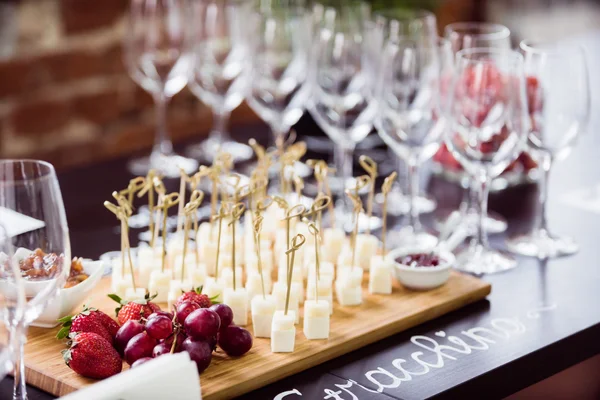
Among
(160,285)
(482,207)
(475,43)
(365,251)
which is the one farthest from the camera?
(475,43)

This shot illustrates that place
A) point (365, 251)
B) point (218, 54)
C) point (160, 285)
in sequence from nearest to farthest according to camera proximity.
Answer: point (160, 285) < point (365, 251) < point (218, 54)

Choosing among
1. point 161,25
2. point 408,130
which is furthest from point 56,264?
point 161,25

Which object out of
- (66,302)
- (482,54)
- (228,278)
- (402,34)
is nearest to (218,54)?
(402,34)

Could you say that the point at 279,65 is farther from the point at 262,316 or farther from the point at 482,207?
the point at 262,316

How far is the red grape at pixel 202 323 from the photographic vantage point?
111 centimetres

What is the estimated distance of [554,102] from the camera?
5.08 feet

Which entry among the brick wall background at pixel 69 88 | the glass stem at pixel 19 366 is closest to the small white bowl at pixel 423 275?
the glass stem at pixel 19 366

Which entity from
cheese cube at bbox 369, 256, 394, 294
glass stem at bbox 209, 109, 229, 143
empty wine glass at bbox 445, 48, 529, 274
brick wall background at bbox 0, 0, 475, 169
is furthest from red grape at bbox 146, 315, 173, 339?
brick wall background at bbox 0, 0, 475, 169

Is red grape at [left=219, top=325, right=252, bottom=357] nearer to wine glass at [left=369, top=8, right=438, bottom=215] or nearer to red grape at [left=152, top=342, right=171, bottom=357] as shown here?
red grape at [left=152, top=342, right=171, bottom=357]

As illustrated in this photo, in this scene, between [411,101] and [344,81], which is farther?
[344,81]

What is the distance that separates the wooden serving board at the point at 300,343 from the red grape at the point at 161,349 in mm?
57

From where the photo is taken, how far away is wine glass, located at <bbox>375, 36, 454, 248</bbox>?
1619 mm

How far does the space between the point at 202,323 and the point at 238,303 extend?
17 cm

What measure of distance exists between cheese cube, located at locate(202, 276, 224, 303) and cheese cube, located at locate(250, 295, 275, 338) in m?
0.07
